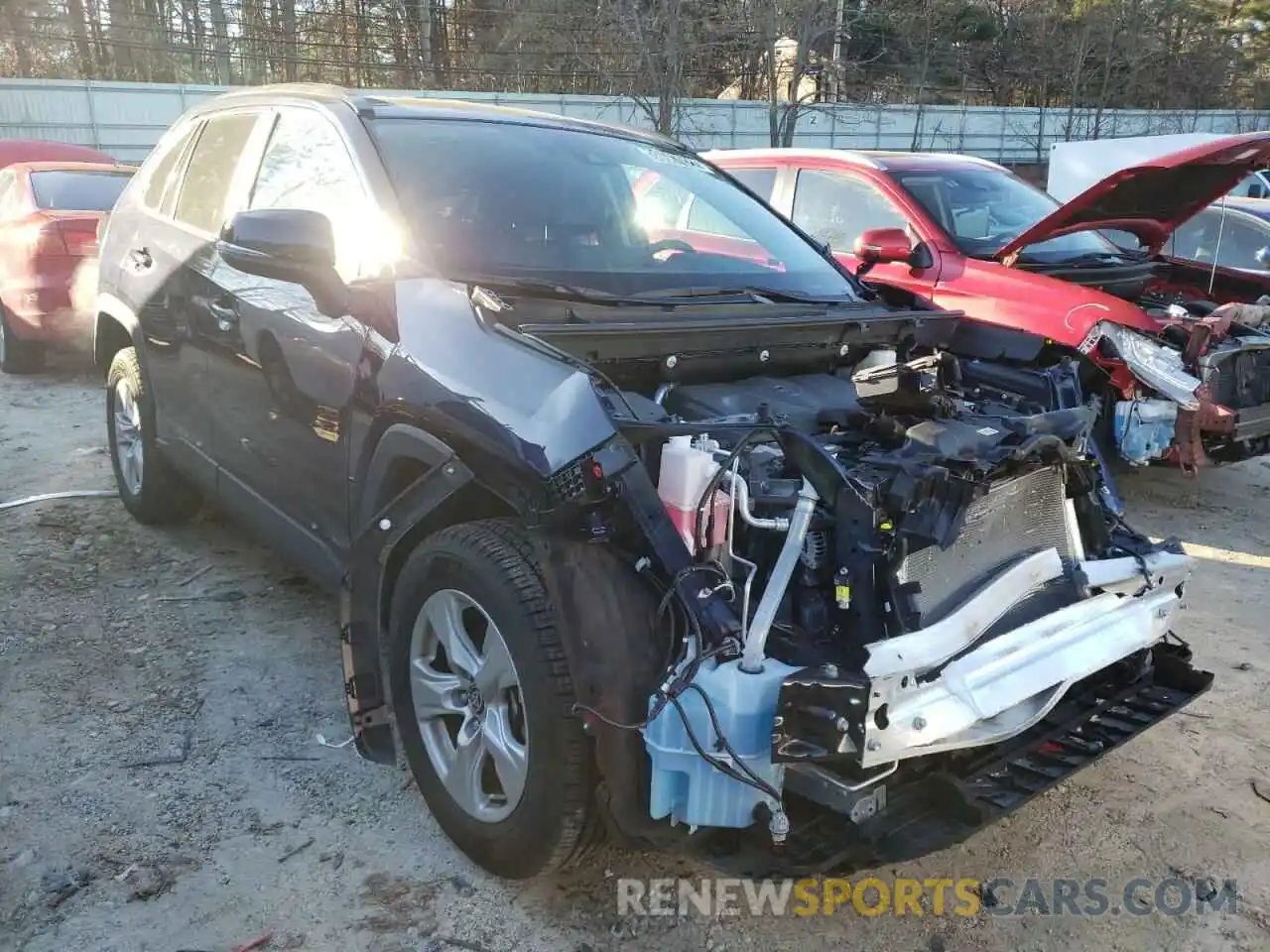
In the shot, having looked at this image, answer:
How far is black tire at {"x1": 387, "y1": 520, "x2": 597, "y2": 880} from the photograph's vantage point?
2270 millimetres

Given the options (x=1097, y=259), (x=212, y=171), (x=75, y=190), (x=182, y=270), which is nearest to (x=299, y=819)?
(x=182, y=270)

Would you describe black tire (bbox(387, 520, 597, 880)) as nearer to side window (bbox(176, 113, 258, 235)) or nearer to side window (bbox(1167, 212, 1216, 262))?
side window (bbox(176, 113, 258, 235))

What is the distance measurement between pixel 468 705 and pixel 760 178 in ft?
18.0

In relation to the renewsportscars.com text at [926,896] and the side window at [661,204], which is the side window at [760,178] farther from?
the renewsportscars.com text at [926,896]

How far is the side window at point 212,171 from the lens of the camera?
4008mm

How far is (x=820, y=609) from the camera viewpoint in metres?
2.34

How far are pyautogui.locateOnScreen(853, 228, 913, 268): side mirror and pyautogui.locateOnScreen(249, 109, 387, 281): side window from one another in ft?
9.59

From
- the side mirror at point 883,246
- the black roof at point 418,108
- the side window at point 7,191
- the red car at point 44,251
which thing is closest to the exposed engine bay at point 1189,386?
the side mirror at point 883,246

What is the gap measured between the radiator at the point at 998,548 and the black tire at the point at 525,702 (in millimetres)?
795

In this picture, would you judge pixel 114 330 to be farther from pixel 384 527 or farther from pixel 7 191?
pixel 7 191

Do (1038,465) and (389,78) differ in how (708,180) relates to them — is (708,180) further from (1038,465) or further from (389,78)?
(389,78)

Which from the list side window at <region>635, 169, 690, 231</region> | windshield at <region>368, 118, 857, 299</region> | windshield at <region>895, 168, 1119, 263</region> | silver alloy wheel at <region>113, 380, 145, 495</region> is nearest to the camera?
windshield at <region>368, 118, 857, 299</region>

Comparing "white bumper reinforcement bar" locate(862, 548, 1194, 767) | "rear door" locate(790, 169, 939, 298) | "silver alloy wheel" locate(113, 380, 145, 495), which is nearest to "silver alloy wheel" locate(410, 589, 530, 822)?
"white bumper reinforcement bar" locate(862, 548, 1194, 767)

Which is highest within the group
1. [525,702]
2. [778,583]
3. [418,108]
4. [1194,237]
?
[418,108]
